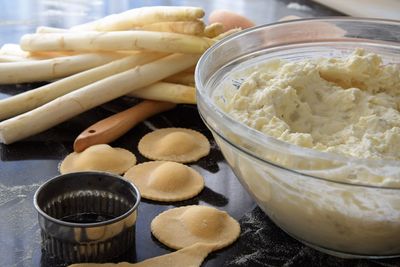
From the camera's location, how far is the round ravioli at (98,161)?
1.11 meters

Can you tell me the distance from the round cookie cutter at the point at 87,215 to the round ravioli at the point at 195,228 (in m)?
0.06

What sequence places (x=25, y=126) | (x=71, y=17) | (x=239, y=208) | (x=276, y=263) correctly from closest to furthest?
(x=276, y=263) → (x=239, y=208) → (x=25, y=126) → (x=71, y=17)

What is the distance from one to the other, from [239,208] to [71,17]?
0.98 metres

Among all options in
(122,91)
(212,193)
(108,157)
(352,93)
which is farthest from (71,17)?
(352,93)

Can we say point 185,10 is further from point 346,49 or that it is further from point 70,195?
point 70,195

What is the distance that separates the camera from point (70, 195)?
0.95 meters

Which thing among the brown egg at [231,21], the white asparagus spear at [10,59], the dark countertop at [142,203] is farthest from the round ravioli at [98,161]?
the brown egg at [231,21]

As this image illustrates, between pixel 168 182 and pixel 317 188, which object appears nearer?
pixel 317 188

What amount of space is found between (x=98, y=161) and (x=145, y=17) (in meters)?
0.39

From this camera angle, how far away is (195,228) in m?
0.95

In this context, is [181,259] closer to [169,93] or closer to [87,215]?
[87,215]

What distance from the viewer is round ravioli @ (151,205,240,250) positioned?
0.94 meters

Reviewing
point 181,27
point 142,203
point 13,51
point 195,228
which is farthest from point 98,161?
point 13,51

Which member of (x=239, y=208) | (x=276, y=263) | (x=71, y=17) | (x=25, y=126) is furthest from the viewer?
(x=71, y=17)
